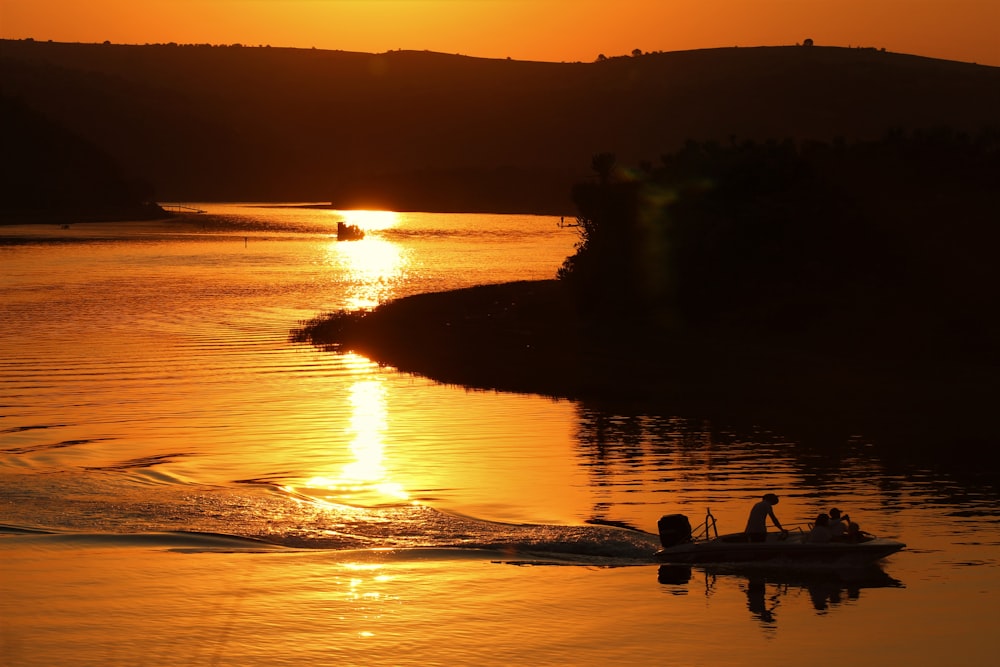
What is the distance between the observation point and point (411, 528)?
2841 cm

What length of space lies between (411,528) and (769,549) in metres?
7.51

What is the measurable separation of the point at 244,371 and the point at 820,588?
94.2ft

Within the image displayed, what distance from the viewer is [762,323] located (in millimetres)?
60938

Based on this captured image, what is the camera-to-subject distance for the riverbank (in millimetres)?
41750

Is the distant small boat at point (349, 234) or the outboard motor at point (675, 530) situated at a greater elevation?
the distant small boat at point (349, 234)

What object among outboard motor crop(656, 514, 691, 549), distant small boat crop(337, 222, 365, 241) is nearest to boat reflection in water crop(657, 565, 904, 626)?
outboard motor crop(656, 514, 691, 549)

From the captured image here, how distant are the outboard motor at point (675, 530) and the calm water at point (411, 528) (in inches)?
24.9

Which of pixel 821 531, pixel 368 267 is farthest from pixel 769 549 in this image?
pixel 368 267

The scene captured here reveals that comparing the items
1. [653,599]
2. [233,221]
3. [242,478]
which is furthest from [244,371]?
[233,221]

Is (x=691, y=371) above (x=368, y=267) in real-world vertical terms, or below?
below

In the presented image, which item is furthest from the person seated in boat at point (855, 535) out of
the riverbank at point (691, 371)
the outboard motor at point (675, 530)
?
the riverbank at point (691, 371)

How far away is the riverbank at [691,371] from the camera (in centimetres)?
4175

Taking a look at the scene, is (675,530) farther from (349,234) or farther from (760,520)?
(349,234)

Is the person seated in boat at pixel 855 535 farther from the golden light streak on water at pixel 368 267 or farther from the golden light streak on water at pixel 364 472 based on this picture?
the golden light streak on water at pixel 368 267
